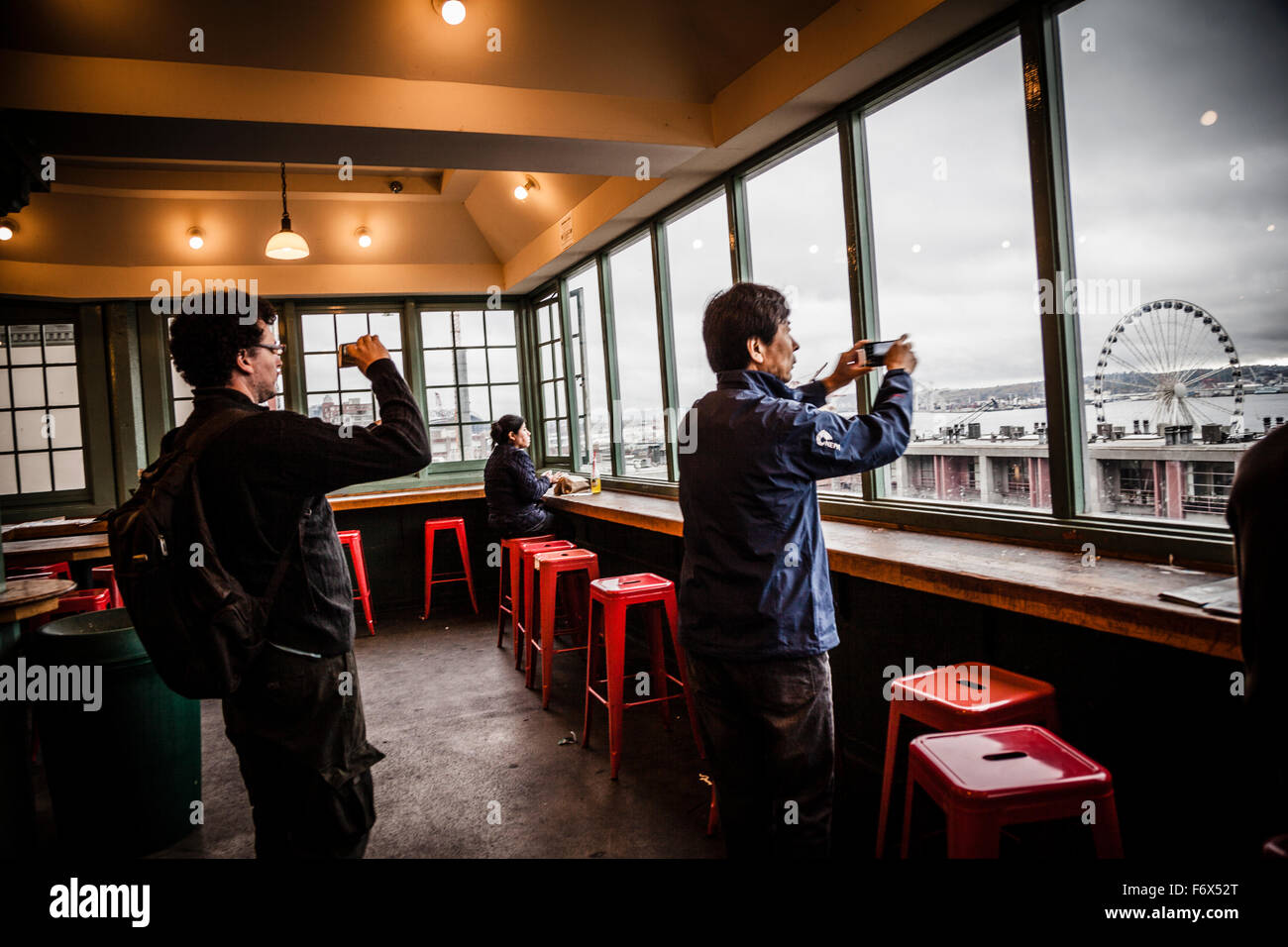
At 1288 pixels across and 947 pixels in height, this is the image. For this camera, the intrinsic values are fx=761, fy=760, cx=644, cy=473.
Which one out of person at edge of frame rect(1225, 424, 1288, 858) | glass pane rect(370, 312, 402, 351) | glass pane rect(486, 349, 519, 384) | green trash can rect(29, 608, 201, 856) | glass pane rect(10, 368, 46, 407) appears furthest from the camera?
glass pane rect(486, 349, 519, 384)

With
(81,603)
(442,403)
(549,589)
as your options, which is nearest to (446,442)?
(442,403)

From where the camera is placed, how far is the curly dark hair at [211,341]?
5.45 ft

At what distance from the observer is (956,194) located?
2691mm

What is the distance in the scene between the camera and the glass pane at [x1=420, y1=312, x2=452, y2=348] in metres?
7.02

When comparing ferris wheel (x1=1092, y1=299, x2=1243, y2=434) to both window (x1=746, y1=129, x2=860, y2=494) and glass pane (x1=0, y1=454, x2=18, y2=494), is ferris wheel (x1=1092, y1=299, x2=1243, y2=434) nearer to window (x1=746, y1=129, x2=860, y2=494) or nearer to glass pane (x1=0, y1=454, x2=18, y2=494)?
window (x1=746, y1=129, x2=860, y2=494)

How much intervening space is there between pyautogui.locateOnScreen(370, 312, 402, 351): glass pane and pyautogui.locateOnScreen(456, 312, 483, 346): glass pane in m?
0.52

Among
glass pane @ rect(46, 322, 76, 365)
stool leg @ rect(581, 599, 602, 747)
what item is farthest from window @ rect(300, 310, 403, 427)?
stool leg @ rect(581, 599, 602, 747)

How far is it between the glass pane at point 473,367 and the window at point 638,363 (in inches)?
82.5

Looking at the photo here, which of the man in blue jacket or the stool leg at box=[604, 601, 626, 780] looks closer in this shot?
the man in blue jacket

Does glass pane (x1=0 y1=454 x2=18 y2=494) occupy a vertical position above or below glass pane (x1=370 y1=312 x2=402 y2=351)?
below

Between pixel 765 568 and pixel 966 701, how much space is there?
2.19ft

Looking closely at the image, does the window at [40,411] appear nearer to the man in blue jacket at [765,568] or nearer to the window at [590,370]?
the window at [590,370]

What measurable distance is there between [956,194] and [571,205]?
3.16 meters
